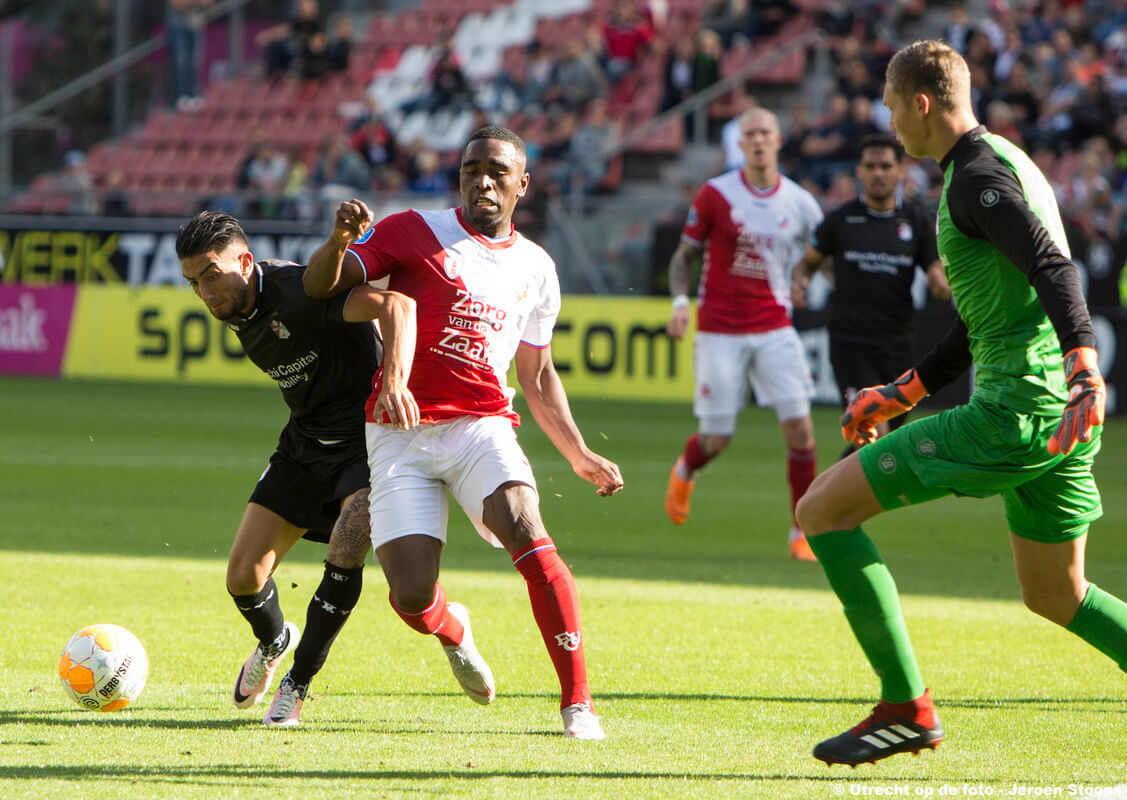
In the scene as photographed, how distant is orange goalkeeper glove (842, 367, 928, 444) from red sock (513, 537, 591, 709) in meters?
1.05

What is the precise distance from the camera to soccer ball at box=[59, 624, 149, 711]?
17.5 ft

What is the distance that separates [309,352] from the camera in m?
5.64

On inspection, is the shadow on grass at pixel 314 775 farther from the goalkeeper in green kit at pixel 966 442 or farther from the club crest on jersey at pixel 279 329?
the club crest on jersey at pixel 279 329

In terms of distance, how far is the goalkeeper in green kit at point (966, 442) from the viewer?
446cm

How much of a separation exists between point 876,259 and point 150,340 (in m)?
14.1

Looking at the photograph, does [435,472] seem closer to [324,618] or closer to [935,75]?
[324,618]

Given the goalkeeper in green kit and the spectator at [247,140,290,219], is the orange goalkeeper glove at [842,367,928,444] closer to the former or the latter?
the goalkeeper in green kit

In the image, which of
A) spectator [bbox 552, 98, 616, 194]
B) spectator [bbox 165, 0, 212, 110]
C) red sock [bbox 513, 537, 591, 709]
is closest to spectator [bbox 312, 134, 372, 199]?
spectator [bbox 552, 98, 616, 194]

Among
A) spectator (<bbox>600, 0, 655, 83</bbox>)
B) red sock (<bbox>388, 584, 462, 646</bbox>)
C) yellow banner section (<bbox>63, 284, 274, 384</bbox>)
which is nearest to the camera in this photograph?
red sock (<bbox>388, 584, 462, 646</bbox>)

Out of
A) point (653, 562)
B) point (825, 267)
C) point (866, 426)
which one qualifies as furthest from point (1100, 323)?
point (866, 426)

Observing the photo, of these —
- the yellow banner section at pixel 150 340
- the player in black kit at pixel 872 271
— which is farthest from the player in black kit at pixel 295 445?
the yellow banner section at pixel 150 340

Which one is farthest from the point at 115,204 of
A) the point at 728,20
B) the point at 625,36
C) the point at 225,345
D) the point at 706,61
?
the point at 728,20

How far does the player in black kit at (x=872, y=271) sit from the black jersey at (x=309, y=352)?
174 inches

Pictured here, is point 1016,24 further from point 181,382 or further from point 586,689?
point 586,689
